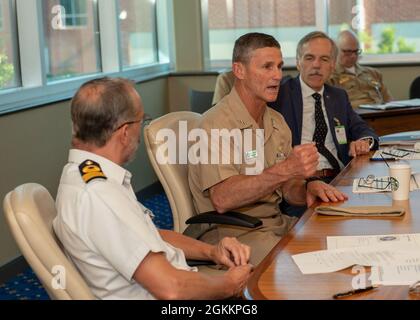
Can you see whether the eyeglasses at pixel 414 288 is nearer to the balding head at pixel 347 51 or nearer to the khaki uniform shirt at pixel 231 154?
the khaki uniform shirt at pixel 231 154

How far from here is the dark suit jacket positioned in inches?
188

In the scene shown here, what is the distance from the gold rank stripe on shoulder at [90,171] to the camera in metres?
2.40

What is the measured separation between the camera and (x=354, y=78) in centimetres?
737

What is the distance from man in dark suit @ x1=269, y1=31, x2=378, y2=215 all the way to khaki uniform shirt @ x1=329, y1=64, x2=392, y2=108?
2325 mm

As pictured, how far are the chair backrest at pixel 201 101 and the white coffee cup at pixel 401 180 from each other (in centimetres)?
419

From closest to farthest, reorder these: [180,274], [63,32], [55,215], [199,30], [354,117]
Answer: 1. [180,274]
2. [55,215]
3. [354,117]
4. [63,32]
5. [199,30]

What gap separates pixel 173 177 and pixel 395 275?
151 centimetres

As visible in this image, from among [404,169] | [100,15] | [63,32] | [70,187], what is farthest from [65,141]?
[70,187]

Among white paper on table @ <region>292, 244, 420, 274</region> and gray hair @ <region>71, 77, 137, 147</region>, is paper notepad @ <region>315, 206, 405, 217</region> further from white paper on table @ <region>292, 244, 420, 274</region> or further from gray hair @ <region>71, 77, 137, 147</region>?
gray hair @ <region>71, 77, 137, 147</region>

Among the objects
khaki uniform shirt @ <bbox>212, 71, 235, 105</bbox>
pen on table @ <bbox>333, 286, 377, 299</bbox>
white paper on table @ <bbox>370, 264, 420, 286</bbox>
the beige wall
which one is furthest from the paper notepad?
khaki uniform shirt @ <bbox>212, 71, 235, 105</bbox>

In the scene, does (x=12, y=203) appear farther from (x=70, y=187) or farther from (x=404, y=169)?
(x=404, y=169)

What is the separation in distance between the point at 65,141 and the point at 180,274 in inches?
158

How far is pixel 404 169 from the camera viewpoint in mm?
3303

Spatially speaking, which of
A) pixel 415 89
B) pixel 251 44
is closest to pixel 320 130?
pixel 251 44
